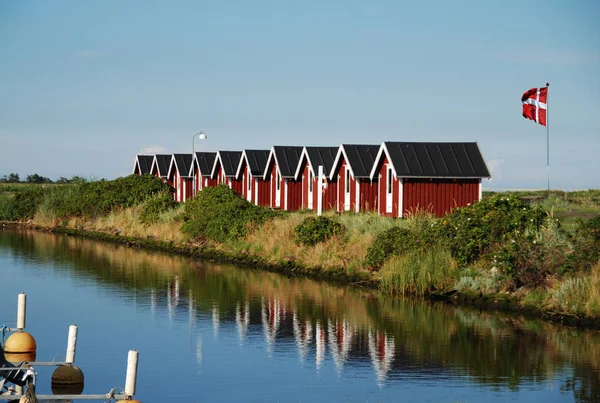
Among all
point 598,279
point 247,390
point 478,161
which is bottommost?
point 247,390

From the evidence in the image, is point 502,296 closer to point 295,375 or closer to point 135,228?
point 295,375

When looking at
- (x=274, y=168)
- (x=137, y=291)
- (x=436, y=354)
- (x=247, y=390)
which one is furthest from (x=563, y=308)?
(x=274, y=168)

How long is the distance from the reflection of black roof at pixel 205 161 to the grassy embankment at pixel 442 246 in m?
26.7

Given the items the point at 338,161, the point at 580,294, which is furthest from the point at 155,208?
the point at 580,294

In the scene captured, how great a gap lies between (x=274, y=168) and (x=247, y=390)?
2054 inches

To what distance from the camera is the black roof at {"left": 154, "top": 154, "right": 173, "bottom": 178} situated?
89.5 metres

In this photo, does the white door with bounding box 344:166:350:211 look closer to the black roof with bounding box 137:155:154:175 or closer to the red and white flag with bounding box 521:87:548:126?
the red and white flag with bounding box 521:87:548:126

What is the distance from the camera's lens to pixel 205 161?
82.8 metres

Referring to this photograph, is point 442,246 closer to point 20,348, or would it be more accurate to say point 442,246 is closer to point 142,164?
point 20,348

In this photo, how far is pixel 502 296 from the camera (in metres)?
29.2

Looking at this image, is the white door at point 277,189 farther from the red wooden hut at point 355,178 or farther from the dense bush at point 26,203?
the dense bush at point 26,203

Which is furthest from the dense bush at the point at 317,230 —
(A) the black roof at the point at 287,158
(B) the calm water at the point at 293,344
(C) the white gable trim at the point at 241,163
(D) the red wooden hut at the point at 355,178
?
(C) the white gable trim at the point at 241,163

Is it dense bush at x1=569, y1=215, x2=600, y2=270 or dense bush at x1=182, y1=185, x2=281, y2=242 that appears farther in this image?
dense bush at x1=182, y1=185, x2=281, y2=242

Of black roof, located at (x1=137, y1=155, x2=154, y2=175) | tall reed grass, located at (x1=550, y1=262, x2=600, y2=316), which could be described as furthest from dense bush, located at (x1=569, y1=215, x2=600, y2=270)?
black roof, located at (x1=137, y1=155, x2=154, y2=175)
